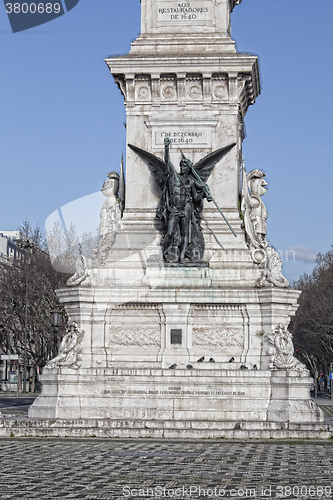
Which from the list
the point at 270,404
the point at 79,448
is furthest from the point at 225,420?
the point at 79,448

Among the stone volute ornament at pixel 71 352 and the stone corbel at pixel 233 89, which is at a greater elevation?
the stone corbel at pixel 233 89

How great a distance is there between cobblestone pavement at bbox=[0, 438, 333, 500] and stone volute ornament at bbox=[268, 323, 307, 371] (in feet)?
11.1

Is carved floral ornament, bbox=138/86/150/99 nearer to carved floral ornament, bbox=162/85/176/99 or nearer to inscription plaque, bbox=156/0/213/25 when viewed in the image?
carved floral ornament, bbox=162/85/176/99

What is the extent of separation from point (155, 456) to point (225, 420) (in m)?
6.11

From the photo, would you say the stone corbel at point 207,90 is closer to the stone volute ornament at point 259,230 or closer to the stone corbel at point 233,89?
the stone corbel at point 233,89

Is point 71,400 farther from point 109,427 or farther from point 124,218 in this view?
point 124,218

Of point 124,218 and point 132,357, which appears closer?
point 132,357

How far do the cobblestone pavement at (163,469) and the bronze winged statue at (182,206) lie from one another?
22.1 feet

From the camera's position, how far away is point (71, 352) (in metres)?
25.8

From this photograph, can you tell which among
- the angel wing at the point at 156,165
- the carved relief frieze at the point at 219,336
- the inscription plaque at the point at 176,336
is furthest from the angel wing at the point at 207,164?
the inscription plaque at the point at 176,336

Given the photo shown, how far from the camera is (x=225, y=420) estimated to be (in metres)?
24.7

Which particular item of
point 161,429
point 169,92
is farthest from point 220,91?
point 161,429

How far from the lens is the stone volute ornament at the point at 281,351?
25.1 meters

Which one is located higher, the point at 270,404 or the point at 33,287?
the point at 33,287
